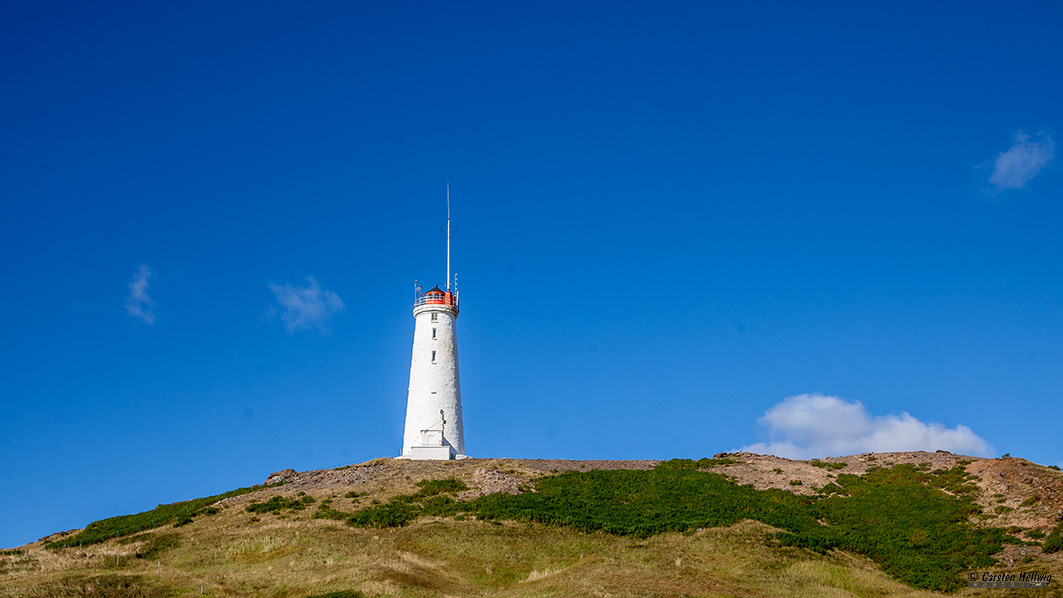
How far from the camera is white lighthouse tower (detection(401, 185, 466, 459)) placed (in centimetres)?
6800

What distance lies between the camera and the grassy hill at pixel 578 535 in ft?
118

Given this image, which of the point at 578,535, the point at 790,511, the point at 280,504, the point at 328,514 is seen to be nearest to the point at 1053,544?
the point at 790,511

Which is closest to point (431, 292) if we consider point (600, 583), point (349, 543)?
point (349, 543)

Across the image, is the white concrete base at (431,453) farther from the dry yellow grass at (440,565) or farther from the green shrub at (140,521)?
the dry yellow grass at (440,565)

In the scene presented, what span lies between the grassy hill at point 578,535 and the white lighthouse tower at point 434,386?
5.99 metres

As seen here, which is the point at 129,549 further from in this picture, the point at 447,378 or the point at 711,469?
the point at 711,469

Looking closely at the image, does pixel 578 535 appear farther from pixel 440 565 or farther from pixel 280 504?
pixel 280 504

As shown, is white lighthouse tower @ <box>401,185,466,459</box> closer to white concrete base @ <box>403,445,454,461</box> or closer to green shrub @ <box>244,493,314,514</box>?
white concrete base @ <box>403,445,454,461</box>

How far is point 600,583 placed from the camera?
3422 cm

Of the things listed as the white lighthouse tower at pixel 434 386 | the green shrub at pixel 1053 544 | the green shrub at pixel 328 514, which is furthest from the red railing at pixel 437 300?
the green shrub at pixel 1053 544

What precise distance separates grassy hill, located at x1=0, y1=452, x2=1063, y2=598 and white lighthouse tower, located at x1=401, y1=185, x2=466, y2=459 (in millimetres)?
5986

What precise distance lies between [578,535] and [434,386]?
2784 cm

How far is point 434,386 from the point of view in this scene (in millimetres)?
69625

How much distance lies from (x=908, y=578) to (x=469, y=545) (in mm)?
21434
